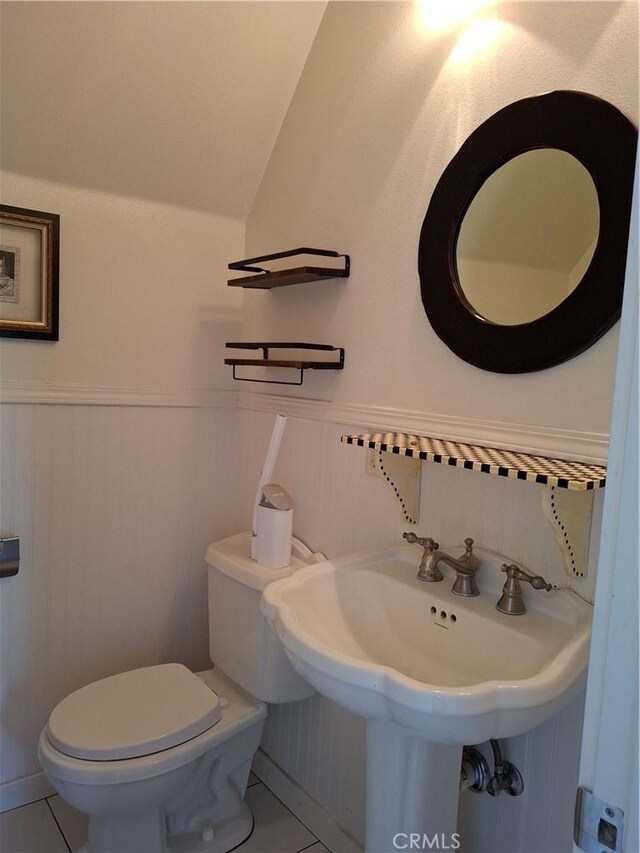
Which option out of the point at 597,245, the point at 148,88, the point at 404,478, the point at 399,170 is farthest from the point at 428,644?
the point at 148,88

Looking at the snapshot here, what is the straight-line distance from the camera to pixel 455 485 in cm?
138

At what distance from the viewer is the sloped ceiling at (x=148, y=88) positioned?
153 centimetres

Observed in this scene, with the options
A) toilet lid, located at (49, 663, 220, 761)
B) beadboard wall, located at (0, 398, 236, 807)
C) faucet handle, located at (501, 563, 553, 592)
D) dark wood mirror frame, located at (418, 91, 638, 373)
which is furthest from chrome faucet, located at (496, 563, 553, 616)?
beadboard wall, located at (0, 398, 236, 807)

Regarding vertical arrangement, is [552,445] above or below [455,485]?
above

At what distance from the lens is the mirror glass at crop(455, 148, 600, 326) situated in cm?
113

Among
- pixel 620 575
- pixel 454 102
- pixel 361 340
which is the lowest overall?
pixel 620 575

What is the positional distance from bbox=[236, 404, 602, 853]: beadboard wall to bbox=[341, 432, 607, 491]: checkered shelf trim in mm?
99

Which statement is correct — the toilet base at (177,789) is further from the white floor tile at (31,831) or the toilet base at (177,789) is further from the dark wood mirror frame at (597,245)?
the dark wood mirror frame at (597,245)

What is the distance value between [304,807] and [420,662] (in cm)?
87

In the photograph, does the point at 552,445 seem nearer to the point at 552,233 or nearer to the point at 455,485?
the point at 455,485

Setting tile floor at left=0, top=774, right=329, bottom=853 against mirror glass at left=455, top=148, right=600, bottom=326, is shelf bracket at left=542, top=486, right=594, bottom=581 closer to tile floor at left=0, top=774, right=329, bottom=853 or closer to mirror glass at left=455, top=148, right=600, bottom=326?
mirror glass at left=455, top=148, right=600, bottom=326

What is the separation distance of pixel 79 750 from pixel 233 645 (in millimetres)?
497

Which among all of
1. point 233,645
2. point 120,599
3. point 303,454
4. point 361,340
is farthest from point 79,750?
point 361,340

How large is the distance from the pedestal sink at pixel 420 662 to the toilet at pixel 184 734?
1.23 ft
